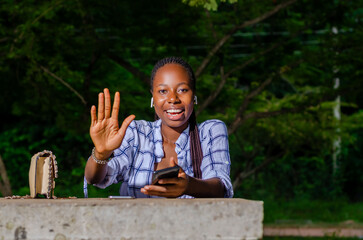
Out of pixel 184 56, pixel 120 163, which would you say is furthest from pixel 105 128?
pixel 184 56

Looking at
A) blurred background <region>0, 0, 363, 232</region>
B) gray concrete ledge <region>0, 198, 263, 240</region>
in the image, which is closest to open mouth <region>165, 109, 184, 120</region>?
gray concrete ledge <region>0, 198, 263, 240</region>

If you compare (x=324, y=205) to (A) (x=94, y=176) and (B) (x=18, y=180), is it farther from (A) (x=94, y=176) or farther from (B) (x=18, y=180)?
(A) (x=94, y=176)

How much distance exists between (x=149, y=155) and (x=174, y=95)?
0.36 metres

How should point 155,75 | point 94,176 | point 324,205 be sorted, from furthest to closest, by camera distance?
1. point 324,205
2. point 155,75
3. point 94,176

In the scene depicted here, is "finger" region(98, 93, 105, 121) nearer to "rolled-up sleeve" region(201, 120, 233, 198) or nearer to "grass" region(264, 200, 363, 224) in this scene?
"rolled-up sleeve" region(201, 120, 233, 198)

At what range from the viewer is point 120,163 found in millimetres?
3088

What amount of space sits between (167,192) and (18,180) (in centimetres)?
1761

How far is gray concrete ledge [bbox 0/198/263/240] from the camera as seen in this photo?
215 centimetres

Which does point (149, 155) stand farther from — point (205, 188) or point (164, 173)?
point (164, 173)

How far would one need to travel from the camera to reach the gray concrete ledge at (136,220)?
2154 mm

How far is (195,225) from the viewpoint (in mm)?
2154

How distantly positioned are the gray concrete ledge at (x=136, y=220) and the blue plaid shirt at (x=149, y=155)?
0.83 m

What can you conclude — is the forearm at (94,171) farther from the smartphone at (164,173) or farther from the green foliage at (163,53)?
the green foliage at (163,53)

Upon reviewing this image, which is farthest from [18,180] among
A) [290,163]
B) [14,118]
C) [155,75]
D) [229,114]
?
[155,75]
